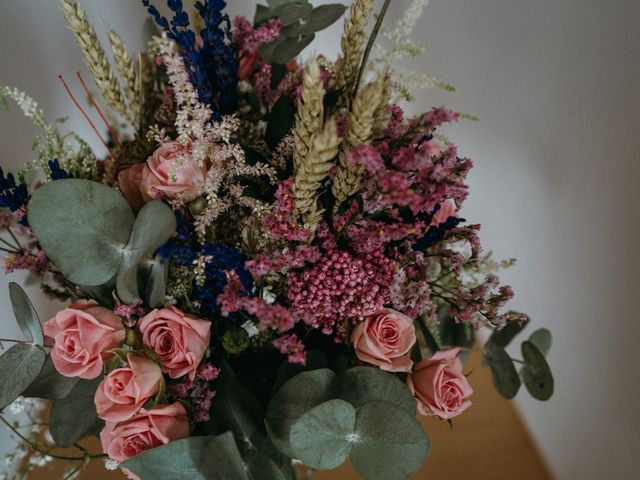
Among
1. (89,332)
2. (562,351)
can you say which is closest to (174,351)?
(89,332)

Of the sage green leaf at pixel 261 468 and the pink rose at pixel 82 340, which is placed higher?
the pink rose at pixel 82 340

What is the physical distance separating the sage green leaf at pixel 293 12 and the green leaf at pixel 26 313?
42cm

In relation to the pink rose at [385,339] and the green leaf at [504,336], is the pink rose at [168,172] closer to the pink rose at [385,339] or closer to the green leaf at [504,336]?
the pink rose at [385,339]

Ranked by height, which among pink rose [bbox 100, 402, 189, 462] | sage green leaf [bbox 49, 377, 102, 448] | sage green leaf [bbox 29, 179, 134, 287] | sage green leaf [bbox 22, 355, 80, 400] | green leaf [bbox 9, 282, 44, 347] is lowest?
pink rose [bbox 100, 402, 189, 462]

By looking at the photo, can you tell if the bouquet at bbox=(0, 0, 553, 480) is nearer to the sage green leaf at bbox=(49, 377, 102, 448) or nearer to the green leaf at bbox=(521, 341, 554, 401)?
the sage green leaf at bbox=(49, 377, 102, 448)

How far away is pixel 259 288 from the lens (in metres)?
0.52

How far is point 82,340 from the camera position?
452 millimetres

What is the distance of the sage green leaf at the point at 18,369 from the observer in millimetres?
484

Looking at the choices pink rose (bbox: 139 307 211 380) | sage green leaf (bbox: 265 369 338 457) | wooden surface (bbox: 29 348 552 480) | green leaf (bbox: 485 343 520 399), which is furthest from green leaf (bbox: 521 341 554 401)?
pink rose (bbox: 139 307 211 380)

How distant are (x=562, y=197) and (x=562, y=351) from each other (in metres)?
0.29

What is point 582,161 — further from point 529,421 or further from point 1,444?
point 1,444

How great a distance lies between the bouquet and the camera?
17.8 inches

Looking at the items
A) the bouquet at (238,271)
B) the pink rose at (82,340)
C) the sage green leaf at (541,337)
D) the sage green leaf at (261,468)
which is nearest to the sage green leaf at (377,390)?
the bouquet at (238,271)

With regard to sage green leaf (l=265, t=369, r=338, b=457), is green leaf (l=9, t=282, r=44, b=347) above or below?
above
